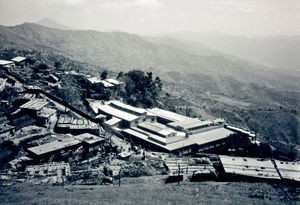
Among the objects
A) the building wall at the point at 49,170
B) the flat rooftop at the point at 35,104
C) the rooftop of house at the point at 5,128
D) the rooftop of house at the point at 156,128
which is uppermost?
the flat rooftop at the point at 35,104

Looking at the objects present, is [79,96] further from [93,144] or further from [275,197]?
[275,197]

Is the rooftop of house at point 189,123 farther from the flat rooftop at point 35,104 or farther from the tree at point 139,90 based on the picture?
the flat rooftop at point 35,104

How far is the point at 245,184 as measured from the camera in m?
27.1

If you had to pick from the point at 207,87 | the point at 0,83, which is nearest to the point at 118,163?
the point at 0,83

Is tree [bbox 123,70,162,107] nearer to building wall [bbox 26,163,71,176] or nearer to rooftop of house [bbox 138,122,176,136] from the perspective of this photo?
rooftop of house [bbox 138,122,176,136]

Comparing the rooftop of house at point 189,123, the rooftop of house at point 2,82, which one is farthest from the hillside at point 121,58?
the rooftop of house at point 2,82

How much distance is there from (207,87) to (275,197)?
122 meters

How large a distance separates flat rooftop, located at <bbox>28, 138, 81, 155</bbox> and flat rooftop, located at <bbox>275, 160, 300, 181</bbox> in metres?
24.9

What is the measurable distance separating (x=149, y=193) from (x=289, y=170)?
61.0ft

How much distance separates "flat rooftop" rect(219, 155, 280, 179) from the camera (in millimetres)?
29109

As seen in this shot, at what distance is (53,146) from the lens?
98.6ft

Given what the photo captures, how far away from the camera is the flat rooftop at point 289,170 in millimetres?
29156

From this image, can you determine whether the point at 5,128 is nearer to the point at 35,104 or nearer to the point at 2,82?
the point at 35,104

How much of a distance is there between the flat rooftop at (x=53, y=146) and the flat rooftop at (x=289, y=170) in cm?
2487
